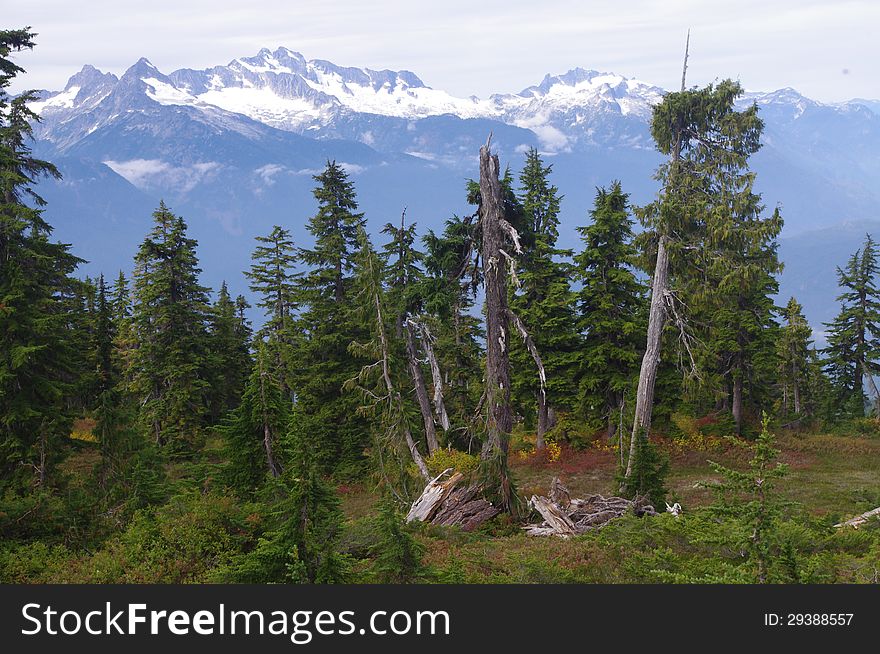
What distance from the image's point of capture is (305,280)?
28797 millimetres

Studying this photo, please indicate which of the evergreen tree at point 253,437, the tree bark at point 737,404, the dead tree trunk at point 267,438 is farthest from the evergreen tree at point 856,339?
the dead tree trunk at point 267,438

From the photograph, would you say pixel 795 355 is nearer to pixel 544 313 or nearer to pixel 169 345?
pixel 544 313

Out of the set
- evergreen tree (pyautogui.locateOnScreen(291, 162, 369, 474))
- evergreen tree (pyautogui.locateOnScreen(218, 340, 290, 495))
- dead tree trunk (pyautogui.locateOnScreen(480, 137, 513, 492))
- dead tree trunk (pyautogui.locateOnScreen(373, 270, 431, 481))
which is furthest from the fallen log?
evergreen tree (pyautogui.locateOnScreen(291, 162, 369, 474))

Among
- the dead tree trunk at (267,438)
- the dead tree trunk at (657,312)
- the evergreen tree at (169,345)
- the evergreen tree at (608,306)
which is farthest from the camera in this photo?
the evergreen tree at (169,345)

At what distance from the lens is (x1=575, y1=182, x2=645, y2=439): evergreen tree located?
1040 inches

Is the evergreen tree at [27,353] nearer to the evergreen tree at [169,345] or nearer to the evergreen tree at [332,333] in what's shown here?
the evergreen tree at [332,333]

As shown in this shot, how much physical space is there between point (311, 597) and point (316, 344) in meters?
21.1

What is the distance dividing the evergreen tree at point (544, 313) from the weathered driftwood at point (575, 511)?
35.7 feet

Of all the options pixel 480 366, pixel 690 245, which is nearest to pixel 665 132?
pixel 690 245

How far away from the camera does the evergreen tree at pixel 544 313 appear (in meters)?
27.8

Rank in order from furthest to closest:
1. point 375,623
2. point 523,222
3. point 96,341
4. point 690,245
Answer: point 96,341
point 690,245
point 523,222
point 375,623

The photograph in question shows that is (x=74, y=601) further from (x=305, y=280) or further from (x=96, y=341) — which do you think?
(x=96, y=341)

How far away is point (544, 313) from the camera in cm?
2797

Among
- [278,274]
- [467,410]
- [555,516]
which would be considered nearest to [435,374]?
[467,410]
